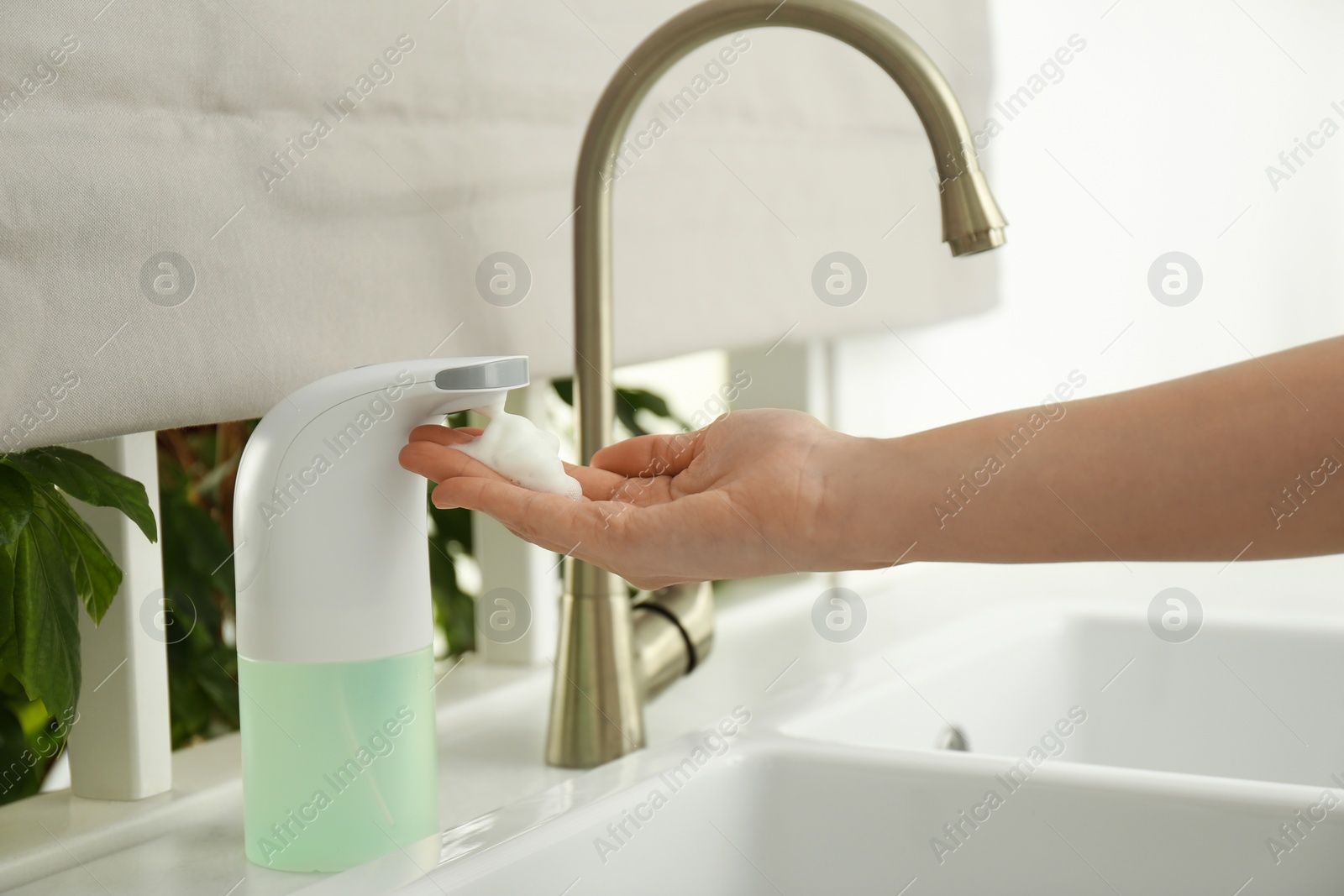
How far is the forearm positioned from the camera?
1.48ft

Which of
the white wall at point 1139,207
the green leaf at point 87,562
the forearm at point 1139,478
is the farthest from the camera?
the white wall at point 1139,207

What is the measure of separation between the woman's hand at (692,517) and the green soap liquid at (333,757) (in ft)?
0.27

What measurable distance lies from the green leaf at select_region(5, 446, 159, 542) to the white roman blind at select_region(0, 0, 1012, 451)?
0.06 ft

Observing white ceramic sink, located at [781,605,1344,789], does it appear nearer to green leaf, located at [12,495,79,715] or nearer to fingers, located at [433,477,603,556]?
fingers, located at [433,477,603,556]

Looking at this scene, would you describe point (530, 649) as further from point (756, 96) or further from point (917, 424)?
point (917, 424)

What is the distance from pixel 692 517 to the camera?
54 cm

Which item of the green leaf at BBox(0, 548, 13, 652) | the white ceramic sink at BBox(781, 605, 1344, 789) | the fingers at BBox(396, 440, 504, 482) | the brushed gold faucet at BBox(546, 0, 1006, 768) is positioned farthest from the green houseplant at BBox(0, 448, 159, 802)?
the white ceramic sink at BBox(781, 605, 1344, 789)

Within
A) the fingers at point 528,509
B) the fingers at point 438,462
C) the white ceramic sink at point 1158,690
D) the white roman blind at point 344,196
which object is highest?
the white roman blind at point 344,196

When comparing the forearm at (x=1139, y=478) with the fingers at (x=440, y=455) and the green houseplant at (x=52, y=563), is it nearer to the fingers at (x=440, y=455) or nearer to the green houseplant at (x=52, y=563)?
the fingers at (x=440, y=455)

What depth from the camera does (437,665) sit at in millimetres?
1000

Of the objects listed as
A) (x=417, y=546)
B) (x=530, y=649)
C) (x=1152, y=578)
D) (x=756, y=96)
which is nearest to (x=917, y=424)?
(x=1152, y=578)

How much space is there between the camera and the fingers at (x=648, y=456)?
634 mm

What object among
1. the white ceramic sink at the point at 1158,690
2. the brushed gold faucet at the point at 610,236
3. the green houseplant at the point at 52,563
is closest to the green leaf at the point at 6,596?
the green houseplant at the point at 52,563

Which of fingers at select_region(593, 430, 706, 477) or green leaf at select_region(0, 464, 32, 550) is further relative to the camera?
fingers at select_region(593, 430, 706, 477)
